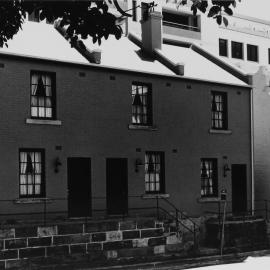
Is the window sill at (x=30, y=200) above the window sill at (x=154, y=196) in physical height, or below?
above

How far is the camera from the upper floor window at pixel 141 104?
931 inches

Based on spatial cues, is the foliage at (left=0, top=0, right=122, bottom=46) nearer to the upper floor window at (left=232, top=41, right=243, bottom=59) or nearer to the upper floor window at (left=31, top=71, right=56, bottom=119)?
the upper floor window at (left=31, top=71, right=56, bottom=119)

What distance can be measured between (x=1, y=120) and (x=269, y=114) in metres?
14.5

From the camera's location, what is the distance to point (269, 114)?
28422mm

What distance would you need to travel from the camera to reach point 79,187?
2186cm

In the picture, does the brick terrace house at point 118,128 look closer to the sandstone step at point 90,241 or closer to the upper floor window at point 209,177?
the upper floor window at point 209,177

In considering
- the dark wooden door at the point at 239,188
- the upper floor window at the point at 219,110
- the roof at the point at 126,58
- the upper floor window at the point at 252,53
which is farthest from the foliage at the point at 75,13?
the upper floor window at the point at 252,53

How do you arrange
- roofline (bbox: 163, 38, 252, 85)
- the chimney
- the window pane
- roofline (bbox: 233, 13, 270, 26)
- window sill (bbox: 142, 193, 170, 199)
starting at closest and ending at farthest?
window sill (bbox: 142, 193, 170, 199) < the window pane < the chimney < roofline (bbox: 163, 38, 252, 85) < roofline (bbox: 233, 13, 270, 26)

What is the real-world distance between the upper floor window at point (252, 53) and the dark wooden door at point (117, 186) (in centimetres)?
3769

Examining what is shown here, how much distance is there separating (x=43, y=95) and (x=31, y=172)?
2956 millimetres

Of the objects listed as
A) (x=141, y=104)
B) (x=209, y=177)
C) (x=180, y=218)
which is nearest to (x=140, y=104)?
(x=141, y=104)

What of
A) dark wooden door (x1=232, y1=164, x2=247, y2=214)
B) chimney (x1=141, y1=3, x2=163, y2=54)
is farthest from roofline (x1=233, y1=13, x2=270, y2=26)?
dark wooden door (x1=232, y1=164, x2=247, y2=214)

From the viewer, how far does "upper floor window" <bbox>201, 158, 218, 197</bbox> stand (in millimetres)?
25703

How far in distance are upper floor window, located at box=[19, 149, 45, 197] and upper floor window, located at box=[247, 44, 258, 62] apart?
133 ft
